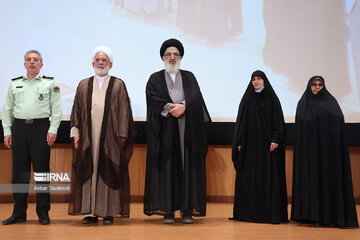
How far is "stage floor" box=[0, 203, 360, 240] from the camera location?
10.3 ft

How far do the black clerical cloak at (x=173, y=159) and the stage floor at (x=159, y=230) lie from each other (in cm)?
21

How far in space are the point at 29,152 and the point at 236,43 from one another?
3.06 metres

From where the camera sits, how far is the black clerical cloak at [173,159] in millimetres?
3641

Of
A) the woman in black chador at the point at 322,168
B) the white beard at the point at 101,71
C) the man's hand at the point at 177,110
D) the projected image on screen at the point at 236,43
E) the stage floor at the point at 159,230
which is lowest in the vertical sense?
the stage floor at the point at 159,230

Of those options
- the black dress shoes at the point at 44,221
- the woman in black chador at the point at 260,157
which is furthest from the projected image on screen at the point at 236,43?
the black dress shoes at the point at 44,221

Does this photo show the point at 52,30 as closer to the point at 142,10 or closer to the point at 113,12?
the point at 113,12

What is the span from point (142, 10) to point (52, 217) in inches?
116

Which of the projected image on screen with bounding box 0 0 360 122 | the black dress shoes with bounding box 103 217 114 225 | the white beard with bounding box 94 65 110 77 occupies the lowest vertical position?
the black dress shoes with bounding box 103 217 114 225

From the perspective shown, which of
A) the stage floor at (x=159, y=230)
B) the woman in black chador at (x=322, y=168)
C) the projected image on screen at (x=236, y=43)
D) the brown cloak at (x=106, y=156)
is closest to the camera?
the stage floor at (x=159, y=230)

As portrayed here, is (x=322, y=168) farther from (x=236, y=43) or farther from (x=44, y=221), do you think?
(x=44, y=221)

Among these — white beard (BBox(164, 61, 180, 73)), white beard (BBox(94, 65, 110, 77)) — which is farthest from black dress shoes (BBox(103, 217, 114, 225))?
white beard (BBox(164, 61, 180, 73))

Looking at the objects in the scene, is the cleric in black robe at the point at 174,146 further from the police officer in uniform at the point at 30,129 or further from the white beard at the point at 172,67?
the police officer in uniform at the point at 30,129

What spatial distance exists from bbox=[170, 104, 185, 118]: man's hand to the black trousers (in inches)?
49.0

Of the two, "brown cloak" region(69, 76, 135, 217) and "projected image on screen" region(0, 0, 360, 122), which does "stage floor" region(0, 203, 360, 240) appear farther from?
"projected image on screen" region(0, 0, 360, 122)
